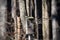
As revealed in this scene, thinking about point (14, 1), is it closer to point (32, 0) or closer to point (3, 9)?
point (32, 0)

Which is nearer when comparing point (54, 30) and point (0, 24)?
point (54, 30)

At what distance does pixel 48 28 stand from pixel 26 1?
134 centimetres

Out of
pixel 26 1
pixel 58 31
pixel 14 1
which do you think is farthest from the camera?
pixel 14 1

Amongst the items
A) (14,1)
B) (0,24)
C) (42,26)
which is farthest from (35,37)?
(14,1)

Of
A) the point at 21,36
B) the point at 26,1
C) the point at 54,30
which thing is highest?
the point at 26,1

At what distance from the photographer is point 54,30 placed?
177 inches

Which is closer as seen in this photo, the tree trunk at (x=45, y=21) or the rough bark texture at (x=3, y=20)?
the tree trunk at (x=45, y=21)

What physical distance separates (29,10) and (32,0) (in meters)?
0.28

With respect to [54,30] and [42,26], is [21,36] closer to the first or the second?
[42,26]

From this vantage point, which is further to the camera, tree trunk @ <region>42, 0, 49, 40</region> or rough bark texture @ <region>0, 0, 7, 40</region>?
rough bark texture @ <region>0, 0, 7, 40</region>

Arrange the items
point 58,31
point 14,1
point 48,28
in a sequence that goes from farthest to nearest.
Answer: point 14,1
point 48,28
point 58,31

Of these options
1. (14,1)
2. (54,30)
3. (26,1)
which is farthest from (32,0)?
(54,30)

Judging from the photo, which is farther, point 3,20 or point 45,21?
point 3,20

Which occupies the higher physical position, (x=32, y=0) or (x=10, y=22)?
(x=32, y=0)
